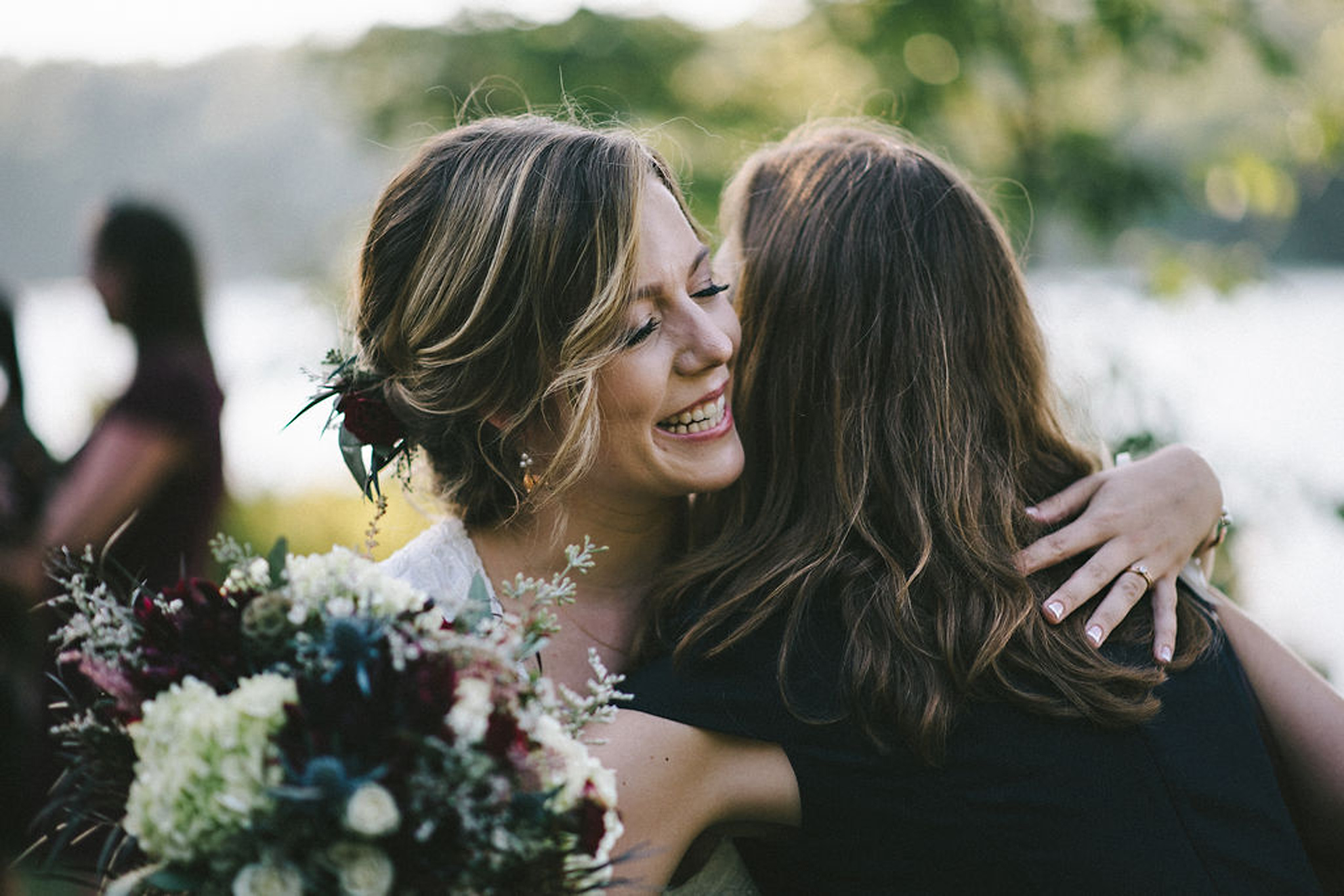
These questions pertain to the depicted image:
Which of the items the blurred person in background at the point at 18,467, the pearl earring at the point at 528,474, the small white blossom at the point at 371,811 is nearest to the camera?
the small white blossom at the point at 371,811

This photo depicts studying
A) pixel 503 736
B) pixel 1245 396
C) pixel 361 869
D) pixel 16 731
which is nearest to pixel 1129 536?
pixel 503 736

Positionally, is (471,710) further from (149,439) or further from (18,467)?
(18,467)

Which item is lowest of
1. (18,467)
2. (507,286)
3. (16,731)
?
(16,731)

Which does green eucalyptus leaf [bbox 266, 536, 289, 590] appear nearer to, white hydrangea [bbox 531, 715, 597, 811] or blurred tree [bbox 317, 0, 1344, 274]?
white hydrangea [bbox 531, 715, 597, 811]

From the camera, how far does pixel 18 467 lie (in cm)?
430

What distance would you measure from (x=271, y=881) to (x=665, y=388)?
Answer: 4.28 feet

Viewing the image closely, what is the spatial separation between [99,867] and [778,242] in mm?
1828

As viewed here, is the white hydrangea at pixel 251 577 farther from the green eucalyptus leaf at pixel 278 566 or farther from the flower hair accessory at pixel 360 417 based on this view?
the flower hair accessory at pixel 360 417

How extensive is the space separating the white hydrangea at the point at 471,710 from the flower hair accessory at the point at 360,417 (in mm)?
1157

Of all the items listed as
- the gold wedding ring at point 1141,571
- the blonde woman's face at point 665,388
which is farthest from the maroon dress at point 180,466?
the gold wedding ring at point 1141,571

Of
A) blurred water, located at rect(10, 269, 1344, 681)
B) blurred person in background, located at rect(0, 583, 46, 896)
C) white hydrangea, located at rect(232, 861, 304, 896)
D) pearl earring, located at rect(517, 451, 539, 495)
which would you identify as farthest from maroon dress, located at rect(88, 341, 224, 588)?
white hydrangea, located at rect(232, 861, 304, 896)

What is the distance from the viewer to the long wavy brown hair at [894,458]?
216cm

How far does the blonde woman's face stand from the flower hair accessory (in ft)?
1.59

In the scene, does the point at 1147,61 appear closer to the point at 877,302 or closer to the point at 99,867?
the point at 877,302
